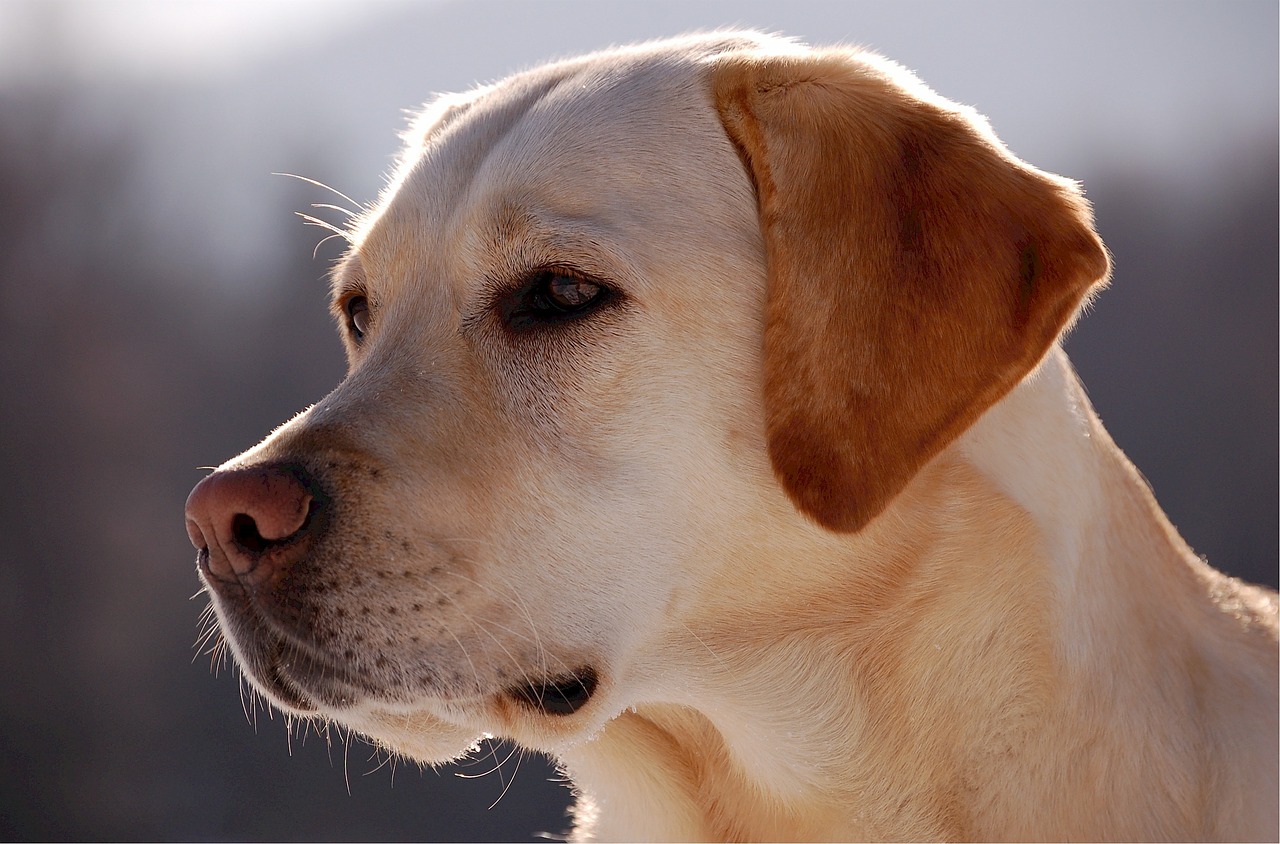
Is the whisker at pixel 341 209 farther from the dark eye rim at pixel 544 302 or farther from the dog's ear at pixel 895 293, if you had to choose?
the dog's ear at pixel 895 293

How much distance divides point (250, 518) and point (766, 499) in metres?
0.91

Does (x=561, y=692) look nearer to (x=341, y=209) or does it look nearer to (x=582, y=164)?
(x=582, y=164)

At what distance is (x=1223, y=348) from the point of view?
1353 cm

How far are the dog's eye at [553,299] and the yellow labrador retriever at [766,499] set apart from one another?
0.4 inches

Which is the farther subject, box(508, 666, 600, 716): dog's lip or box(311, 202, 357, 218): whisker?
box(311, 202, 357, 218): whisker

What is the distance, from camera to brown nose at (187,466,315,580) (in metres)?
1.74

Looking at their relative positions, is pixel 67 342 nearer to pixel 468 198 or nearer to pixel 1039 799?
pixel 468 198

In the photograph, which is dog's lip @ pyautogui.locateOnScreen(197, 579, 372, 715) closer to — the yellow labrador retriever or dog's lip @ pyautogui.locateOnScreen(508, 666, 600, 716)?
the yellow labrador retriever

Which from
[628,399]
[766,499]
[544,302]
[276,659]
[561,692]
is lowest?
[561,692]

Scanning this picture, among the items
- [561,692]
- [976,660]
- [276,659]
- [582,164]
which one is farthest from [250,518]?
[976,660]

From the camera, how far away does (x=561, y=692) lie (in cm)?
196

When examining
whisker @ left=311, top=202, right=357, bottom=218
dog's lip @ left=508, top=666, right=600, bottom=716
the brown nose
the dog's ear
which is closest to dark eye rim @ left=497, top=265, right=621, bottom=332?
the dog's ear

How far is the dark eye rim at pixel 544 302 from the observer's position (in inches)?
78.0

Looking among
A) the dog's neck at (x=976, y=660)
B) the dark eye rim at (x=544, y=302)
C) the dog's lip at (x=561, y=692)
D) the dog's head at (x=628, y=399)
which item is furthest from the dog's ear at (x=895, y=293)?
the dog's lip at (x=561, y=692)
